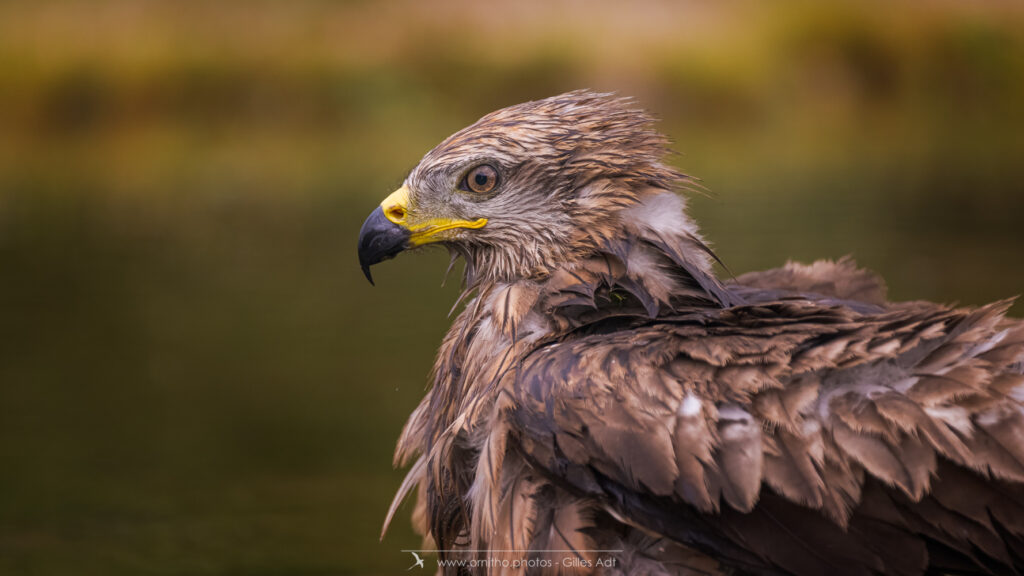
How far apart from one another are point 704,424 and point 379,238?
3.14ft

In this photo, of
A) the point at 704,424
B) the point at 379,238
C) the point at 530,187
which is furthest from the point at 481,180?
the point at 704,424

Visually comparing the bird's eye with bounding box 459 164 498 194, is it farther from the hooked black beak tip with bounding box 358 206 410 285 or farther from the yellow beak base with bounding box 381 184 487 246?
the hooked black beak tip with bounding box 358 206 410 285

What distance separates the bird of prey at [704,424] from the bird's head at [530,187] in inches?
Result: 0.5

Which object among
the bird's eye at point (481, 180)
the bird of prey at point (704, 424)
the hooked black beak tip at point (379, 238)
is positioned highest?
the bird's eye at point (481, 180)

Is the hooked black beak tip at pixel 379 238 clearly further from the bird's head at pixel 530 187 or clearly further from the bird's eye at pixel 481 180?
the bird's eye at pixel 481 180

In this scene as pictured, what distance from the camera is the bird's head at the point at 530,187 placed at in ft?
8.39

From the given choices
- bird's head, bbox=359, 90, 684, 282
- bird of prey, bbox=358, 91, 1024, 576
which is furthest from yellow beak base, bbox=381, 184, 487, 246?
bird of prey, bbox=358, 91, 1024, 576

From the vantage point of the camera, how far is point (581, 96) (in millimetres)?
2736

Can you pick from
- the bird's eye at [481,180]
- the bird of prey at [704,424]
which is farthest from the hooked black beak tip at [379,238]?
the bird of prey at [704,424]

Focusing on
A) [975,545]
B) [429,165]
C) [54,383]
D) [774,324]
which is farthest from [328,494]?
[975,545]

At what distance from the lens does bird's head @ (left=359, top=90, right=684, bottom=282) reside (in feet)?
8.39

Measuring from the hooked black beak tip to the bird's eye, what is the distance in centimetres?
19

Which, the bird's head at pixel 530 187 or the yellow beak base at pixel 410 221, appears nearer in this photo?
the bird's head at pixel 530 187

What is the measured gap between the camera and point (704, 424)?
2133 millimetres
